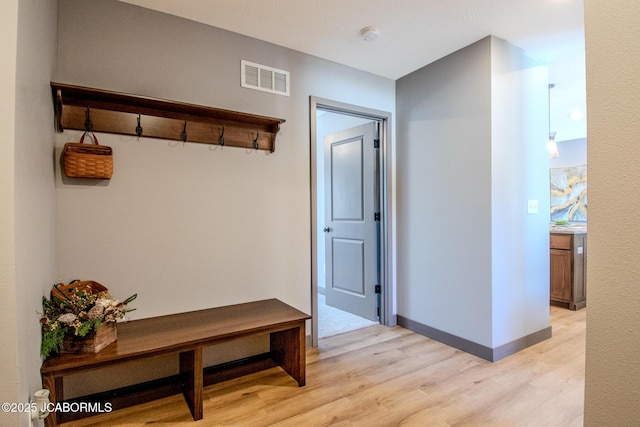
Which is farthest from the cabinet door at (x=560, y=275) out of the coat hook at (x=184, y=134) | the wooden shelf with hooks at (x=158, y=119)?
the coat hook at (x=184, y=134)

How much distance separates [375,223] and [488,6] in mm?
2024

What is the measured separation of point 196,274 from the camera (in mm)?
2352

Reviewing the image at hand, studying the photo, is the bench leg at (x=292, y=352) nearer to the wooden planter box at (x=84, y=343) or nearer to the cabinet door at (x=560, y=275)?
the wooden planter box at (x=84, y=343)

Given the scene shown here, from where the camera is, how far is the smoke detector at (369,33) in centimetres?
244

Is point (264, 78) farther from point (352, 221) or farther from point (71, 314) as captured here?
point (71, 314)

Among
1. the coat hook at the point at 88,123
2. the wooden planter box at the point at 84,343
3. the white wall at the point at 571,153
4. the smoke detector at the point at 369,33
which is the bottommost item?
the wooden planter box at the point at 84,343

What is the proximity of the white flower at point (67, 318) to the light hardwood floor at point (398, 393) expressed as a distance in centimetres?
66

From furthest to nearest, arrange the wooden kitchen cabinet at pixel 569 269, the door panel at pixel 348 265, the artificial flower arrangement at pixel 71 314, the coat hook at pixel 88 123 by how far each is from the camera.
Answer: the wooden kitchen cabinet at pixel 569 269 < the door panel at pixel 348 265 < the coat hook at pixel 88 123 < the artificial flower arrangement at pixel 71 314

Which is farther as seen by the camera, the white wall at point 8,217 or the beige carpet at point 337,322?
the beige carpet at point 337,322

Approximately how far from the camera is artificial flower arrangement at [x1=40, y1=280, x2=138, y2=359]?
1580 millimetres

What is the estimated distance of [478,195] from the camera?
264cm

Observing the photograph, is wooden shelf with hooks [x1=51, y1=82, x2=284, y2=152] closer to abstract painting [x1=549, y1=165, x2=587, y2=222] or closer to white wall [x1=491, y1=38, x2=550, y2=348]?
white wall [x1=491, y1=38, x2=550, y2=348]

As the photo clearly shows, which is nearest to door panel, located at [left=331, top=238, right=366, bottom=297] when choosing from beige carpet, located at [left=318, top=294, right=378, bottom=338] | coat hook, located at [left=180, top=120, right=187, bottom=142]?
beige carpet, located at [left=318, top=294, right=378, bottom=338]

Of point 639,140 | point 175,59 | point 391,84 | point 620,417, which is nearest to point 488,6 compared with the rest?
point 391,84
